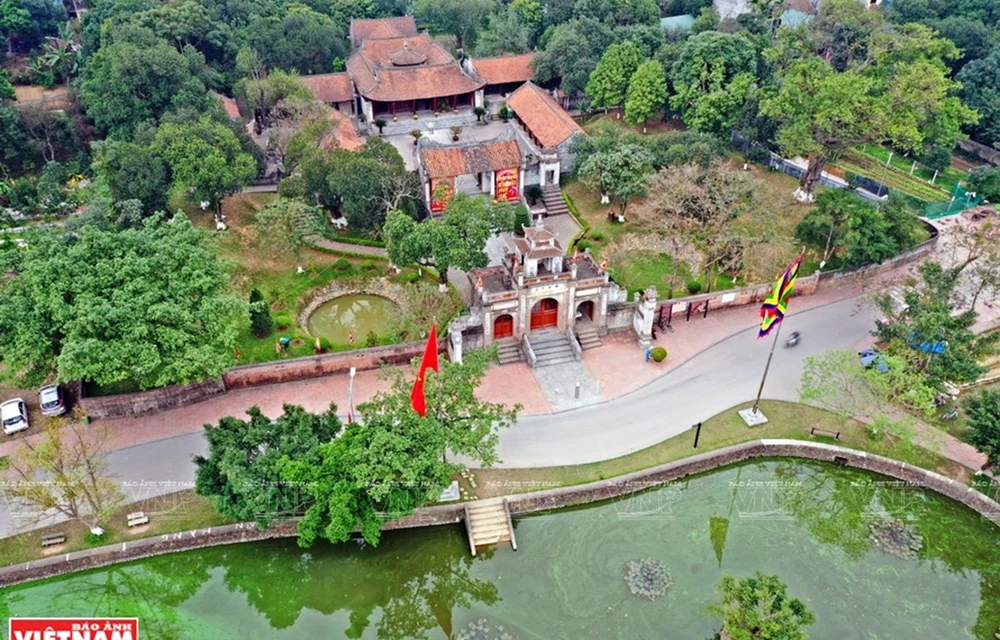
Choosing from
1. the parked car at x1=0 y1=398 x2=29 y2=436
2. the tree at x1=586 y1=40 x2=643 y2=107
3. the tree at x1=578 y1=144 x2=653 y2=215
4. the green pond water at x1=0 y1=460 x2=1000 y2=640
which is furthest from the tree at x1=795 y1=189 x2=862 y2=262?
the parked car at x1=0 y1=398 x2=29 y2=436

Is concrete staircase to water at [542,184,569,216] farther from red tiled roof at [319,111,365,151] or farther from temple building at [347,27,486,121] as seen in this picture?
temple building at [347,27,486,121]

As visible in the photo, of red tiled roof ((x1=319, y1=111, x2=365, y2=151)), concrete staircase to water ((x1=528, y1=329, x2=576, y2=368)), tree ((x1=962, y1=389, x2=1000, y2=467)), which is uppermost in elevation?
red tiled roof ((x1=319, y1=111, x2=365, y2=151))

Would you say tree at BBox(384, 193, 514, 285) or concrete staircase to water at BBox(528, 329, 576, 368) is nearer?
concrete staircase to water at BBox(528, 329, 576, 368)

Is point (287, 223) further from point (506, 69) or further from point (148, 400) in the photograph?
point (506, 69)

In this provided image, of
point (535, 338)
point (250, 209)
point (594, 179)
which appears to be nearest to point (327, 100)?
point (250, 209)

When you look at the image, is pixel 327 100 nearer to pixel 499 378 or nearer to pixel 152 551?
pixel 499 378

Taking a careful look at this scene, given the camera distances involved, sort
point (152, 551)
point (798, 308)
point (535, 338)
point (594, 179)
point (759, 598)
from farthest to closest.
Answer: point (594, 179), point (798, 308), point (535, 338), point (152, 551), point (759, 598)

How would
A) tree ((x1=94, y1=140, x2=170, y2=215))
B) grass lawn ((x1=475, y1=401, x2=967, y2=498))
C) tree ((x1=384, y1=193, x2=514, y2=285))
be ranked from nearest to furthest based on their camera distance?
grass lawn ((x1=475, y1=401, x2=967, y2=498))
tree ((x1=384, y1=193, x2=514, y2=285))
tree ((x1=94, y1=140, x2=170, y2=215))
